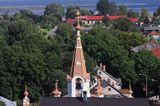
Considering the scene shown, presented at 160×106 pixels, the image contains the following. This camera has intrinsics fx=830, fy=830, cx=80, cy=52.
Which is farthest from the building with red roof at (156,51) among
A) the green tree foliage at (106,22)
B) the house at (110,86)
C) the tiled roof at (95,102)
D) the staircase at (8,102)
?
the green tree foliage at (106,22)

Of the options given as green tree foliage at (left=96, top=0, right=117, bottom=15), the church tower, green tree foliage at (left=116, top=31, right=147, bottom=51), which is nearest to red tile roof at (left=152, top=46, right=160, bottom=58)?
green tree foliage at (left=116, top=31, right=147, bottom=51)

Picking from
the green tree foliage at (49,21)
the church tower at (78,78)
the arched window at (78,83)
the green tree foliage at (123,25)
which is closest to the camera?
the church tower at (78,78)

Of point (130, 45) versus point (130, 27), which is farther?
point (130, 27)

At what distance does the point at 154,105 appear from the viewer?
129 ft

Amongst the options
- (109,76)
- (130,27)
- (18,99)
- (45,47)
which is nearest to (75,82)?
(18,99)

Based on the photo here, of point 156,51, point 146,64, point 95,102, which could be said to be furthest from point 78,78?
point 156,51

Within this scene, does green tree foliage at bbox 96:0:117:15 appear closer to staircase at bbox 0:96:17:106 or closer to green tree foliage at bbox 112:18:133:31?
green tree foliage at bbox 112:18:133:31

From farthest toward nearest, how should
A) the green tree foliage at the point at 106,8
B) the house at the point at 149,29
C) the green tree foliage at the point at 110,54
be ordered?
the green tree foliage at the point at 106,8, the house at the point at 149,29, the green tree foliage at the point at 110,54

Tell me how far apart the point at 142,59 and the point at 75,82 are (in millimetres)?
23397

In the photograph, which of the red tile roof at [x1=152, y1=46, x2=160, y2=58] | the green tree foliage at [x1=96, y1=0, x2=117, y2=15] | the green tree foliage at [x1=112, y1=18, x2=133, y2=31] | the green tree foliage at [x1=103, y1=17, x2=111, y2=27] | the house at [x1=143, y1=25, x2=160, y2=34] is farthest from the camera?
the green tree foliage at [x1=96, y1=0, x2=117, y2=15]

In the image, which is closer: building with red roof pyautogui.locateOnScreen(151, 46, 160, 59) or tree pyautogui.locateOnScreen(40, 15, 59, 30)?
building with red roof pyautogui.locateOnScreen(151, 46, 160, 59)

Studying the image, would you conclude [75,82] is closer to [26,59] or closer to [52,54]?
[26,59]

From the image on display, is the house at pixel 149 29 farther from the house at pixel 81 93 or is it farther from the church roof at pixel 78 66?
the church roof at pixel 78 66

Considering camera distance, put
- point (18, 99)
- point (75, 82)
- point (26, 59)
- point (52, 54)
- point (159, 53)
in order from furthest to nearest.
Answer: point (159, 53) < point (52, 54) < point (26, 59) < point (18, 99) < point (75, 82)
